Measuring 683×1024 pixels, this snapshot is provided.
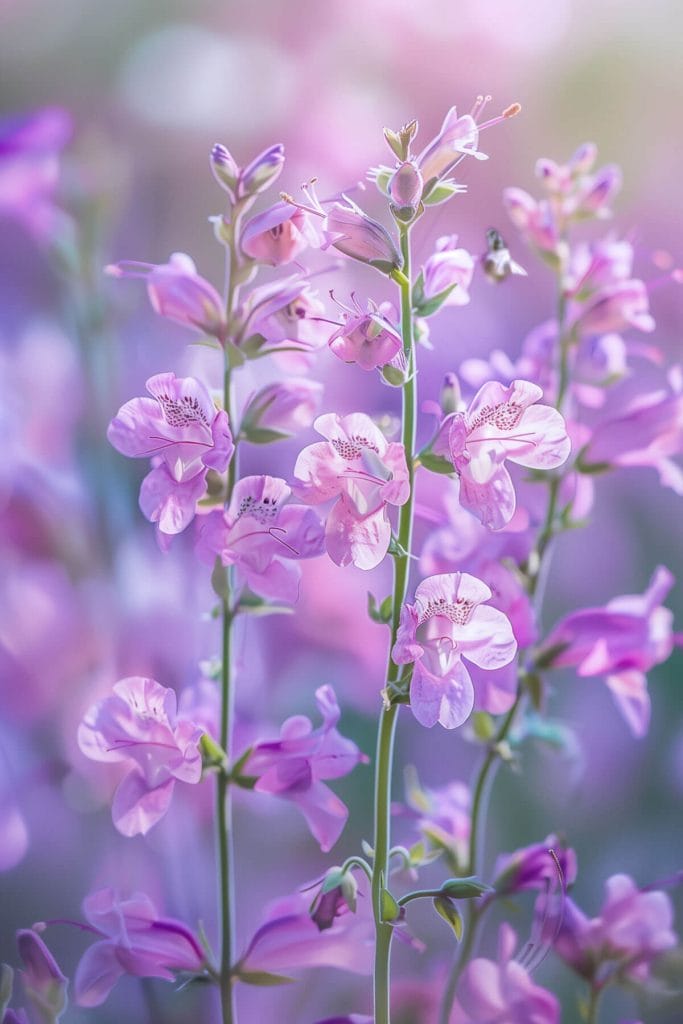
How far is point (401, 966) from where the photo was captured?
2.11ft

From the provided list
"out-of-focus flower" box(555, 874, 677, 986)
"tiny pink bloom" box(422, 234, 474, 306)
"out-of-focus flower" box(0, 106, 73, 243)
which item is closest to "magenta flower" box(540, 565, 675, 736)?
"out-of-focus flower" box(555, 874, 677, 986)

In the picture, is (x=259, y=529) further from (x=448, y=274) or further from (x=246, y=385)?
(x=246, y=385)

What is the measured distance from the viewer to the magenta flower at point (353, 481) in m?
0.40

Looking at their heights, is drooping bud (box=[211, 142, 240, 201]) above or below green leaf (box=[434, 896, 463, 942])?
above

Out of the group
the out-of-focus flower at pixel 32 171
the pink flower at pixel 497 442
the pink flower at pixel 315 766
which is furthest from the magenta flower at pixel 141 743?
the out-of-focus flower at pixel 32 171

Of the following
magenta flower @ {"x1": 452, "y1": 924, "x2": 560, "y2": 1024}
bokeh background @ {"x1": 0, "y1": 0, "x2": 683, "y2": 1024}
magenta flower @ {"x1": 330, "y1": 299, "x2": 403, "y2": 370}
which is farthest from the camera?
bokeh background @ {"x1": 0, "y1": 0, "x2": 683, "y2": 1024}

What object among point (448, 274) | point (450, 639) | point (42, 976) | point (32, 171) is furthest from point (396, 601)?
point (32, 171)

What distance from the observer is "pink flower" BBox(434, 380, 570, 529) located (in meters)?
0.41

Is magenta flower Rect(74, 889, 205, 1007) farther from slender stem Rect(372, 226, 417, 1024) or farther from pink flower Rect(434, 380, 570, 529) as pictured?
pink flower Rect(434, 380, 570, 529)

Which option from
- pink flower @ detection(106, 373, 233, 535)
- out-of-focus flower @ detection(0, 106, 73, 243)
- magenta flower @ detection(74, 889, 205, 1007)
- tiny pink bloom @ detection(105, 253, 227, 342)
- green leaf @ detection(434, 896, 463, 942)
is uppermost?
out-of-focus flower @ detection(0, 106, 73, 243)

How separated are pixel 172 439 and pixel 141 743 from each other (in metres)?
0.13

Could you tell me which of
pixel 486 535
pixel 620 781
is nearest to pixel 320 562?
pixel 486 535

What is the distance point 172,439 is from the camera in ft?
1.37

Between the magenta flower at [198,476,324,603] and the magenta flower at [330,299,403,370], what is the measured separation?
0.06 metres
